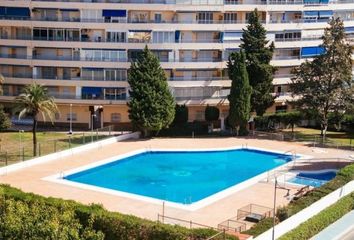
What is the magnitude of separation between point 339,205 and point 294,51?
4091 cm

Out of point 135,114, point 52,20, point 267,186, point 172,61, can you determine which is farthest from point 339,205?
point 52,20

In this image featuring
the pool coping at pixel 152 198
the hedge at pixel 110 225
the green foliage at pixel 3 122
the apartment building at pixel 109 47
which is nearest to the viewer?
the hedge at pixel 110 225

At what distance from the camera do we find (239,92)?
70250 mm

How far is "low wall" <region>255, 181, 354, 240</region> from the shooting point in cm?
3890

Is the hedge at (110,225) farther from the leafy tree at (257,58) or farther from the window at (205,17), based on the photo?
the window at (205,17)

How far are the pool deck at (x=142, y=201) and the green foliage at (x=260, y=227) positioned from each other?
13.3ft

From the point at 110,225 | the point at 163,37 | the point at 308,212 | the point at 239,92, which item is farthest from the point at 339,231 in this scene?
the point at 163,37

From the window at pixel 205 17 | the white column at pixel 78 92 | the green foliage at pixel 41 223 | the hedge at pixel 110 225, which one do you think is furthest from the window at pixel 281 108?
the green foliage at pixel 41 223

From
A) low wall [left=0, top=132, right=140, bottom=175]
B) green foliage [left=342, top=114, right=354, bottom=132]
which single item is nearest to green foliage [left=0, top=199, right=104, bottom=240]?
low wall [left=0, top=132, right=140, bottom=175]

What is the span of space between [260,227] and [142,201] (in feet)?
39.1

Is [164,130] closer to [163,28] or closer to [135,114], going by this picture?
[135,114]

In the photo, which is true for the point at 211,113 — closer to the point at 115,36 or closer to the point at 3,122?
the point at 115,36

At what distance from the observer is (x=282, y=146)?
68.2 meters

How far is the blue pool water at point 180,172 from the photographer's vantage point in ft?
172
